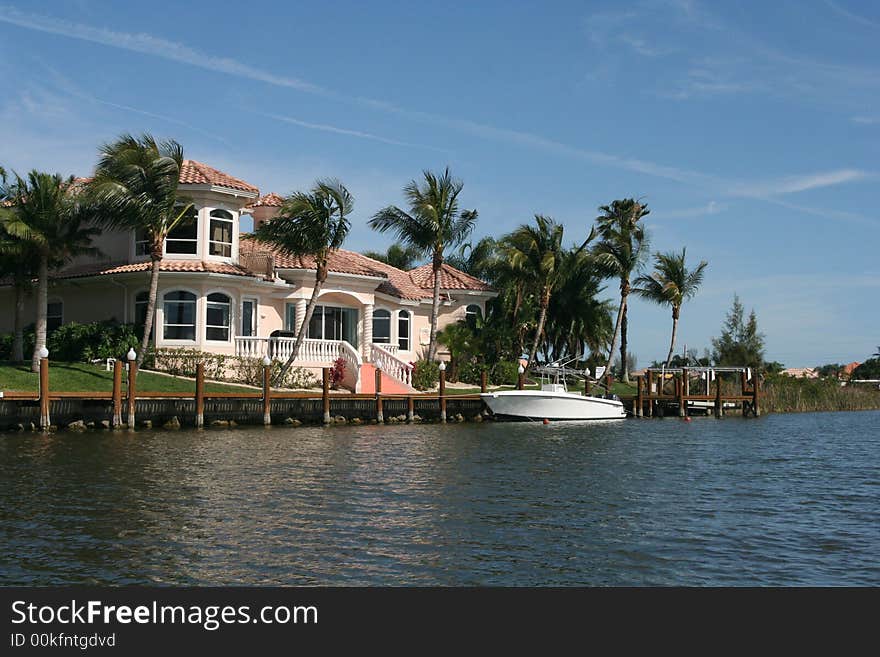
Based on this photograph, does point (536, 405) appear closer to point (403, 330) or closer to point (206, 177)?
point (403, 330)

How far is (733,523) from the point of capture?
16.1 m

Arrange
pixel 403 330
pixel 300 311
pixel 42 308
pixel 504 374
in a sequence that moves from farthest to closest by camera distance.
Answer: pixel 504 374
pixel 403 330
pixel 300 311
pixel 42 308

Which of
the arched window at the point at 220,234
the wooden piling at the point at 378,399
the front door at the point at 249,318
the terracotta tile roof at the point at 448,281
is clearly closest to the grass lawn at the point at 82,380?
the wooden piling at the point at 378,399

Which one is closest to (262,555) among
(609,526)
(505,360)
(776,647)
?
(609,526)

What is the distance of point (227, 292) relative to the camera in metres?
38.3

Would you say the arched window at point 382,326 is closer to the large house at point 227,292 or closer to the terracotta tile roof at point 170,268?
the large house at point 227,292

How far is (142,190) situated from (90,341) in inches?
255

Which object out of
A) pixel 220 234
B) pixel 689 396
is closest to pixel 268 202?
pixel 220 234

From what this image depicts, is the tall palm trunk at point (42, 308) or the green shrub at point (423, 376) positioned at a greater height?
the tall palm trunk at point (42, 308)

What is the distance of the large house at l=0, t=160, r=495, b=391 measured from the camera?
123 feet

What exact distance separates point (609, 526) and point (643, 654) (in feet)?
24.9

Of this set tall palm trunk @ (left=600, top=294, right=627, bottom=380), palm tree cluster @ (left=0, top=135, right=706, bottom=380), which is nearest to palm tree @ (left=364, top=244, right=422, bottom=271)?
palm tree cluster @ (left=0, top=135, right=706, bottom=380)

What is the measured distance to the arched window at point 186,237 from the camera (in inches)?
1511

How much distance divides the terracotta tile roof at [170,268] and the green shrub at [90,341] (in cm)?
224
